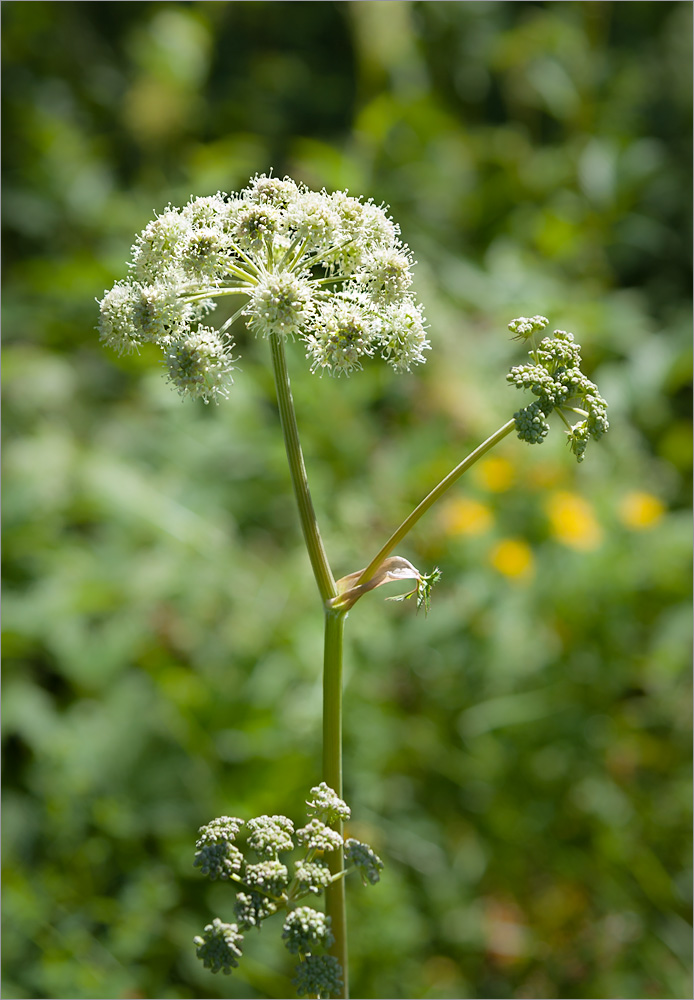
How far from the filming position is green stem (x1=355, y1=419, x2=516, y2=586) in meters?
1.06

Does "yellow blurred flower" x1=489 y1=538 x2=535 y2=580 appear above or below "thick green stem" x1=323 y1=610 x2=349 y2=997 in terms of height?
above

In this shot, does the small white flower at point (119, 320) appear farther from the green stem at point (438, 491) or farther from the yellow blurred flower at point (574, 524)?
the yellow blurred flower at point (574, 524)

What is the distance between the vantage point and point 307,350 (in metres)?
1.22

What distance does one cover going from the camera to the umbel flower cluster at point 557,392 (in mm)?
1094

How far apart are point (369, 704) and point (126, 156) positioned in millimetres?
5593

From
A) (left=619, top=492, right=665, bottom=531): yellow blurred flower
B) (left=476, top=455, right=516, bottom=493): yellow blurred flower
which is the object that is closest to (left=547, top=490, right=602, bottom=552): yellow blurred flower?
(left=619, top=492, right=665, bottom=531): yellow blurred flower

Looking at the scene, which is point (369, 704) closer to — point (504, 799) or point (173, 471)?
point (504, 799)

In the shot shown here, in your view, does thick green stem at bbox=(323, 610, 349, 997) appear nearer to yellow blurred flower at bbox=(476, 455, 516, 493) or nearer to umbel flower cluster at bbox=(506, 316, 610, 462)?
umbel flower cluster at bbox=(506, 316, 610, 462)

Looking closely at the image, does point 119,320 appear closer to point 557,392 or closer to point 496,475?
point 557,392

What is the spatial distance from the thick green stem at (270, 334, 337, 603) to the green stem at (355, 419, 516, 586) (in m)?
0.06

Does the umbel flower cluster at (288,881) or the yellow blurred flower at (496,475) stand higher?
the yellow blurred flower at (496,475)

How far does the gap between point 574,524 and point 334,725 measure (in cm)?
223

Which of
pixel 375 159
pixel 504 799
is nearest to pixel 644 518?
pixel 504 799

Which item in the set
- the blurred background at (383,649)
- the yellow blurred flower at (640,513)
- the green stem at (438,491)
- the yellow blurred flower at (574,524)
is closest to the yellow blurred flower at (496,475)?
the blurred background at (383,649)
